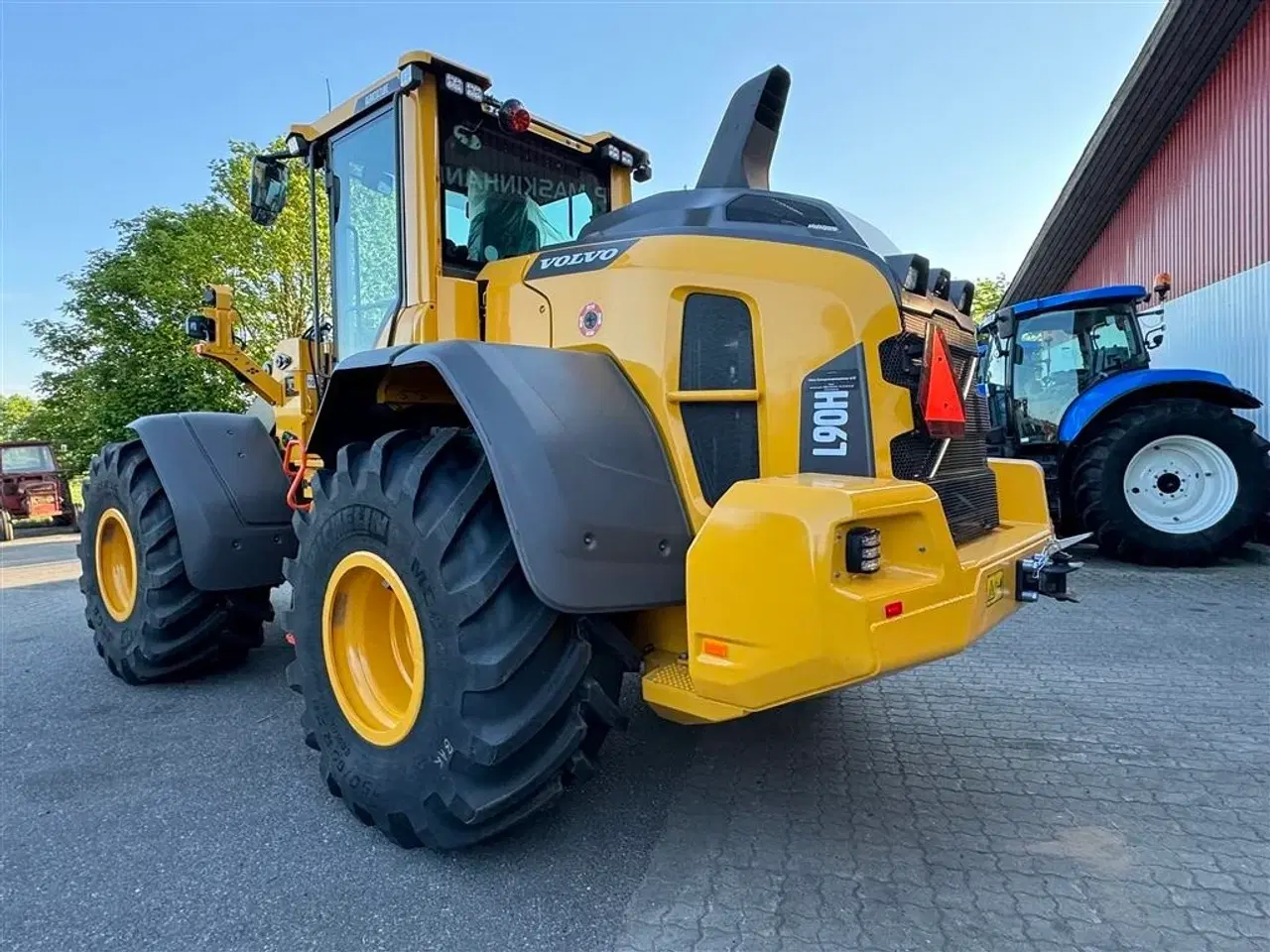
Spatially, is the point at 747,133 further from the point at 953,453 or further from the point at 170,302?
the point at 170,302

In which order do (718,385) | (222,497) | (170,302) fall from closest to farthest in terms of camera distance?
(718,385), (222,497), (170,302)

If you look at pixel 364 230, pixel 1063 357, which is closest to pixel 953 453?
pixel 364 230

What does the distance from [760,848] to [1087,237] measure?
15521 mm

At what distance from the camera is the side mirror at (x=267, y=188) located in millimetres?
3885

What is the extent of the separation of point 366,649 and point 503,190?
2005 mm

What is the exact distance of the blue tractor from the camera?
707cm

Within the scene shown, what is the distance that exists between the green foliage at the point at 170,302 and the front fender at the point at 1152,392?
17.2m

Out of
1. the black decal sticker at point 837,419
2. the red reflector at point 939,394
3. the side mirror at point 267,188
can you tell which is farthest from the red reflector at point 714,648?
the side mirror at point 267,188

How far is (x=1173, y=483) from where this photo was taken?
7344 mm

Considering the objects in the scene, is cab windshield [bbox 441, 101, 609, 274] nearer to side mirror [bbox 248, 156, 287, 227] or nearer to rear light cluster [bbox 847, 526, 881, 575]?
side mirror [bbox 248, 156, 287, 227]

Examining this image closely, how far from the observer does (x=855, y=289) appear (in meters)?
2.47

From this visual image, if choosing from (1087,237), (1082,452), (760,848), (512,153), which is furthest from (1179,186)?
(760,848)

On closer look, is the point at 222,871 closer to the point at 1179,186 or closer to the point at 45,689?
the point at 45,689

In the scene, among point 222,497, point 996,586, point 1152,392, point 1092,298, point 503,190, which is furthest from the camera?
point 1092,298
